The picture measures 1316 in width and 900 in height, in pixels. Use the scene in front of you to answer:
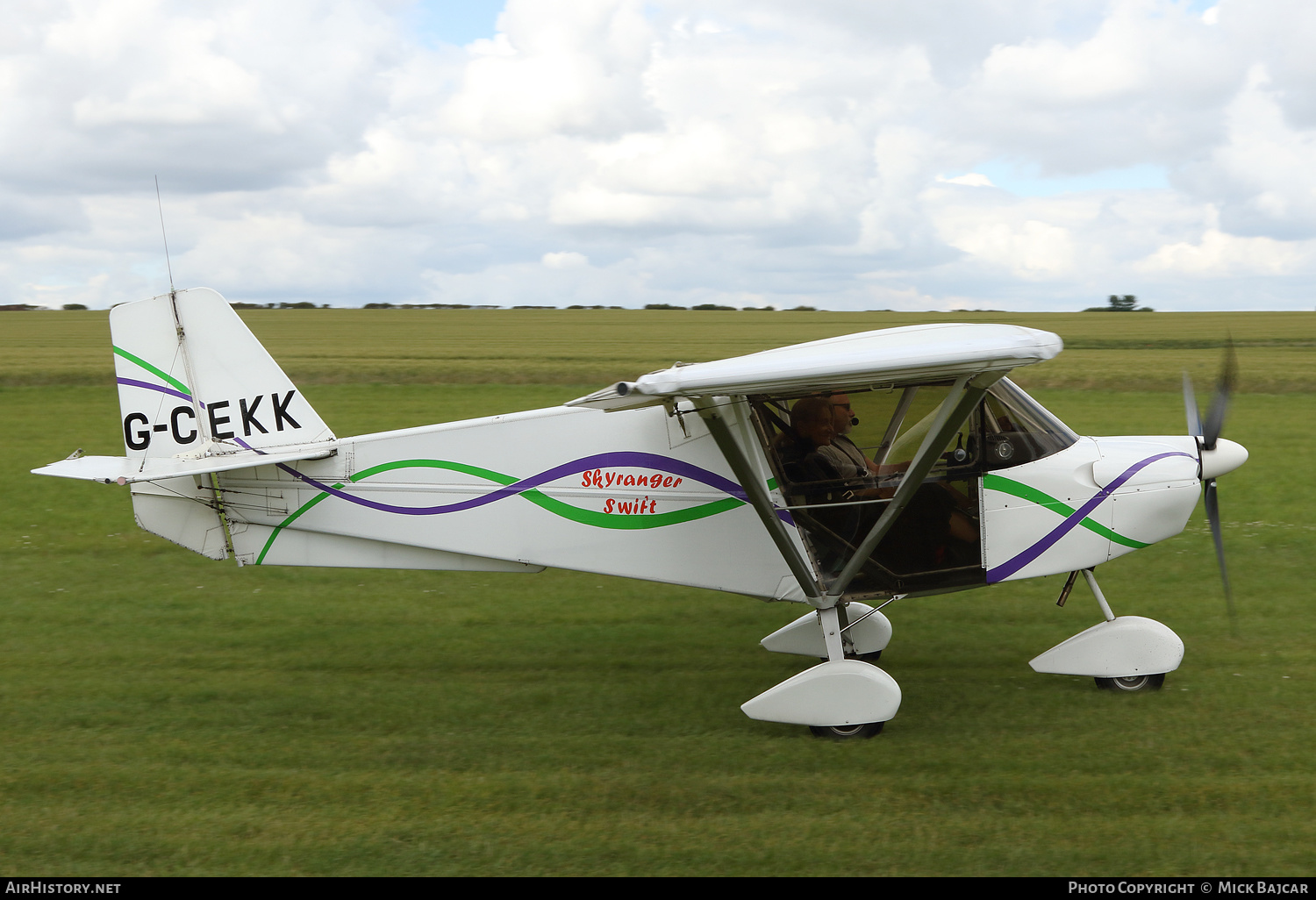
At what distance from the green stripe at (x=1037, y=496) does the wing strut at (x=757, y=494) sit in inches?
49.0

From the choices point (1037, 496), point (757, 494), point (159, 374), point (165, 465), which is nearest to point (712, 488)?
point (757, 494)

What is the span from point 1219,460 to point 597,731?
4.28 meters

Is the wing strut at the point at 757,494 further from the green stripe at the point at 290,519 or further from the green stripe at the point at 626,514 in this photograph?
the green stripe at the point at 290,519

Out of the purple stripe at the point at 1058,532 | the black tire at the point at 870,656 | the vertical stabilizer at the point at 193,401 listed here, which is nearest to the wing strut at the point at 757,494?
the purple stripe at the point at 1058,532

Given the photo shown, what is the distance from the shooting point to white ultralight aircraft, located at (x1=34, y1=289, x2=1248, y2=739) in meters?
5.86

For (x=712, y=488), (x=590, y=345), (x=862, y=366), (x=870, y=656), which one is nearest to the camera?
(x=862, y=366)

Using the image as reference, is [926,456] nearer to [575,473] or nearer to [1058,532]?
[1058,532]

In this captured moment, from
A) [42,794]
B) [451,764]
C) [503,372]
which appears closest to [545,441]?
[451,764]

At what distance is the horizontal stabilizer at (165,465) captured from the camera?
6.05m

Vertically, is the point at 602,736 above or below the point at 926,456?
below

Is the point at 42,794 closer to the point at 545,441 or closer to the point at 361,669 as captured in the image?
the point at 361,669

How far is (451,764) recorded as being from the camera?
5.59m

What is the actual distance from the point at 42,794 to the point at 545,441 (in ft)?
11.2

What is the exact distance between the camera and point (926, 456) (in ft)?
17.8
